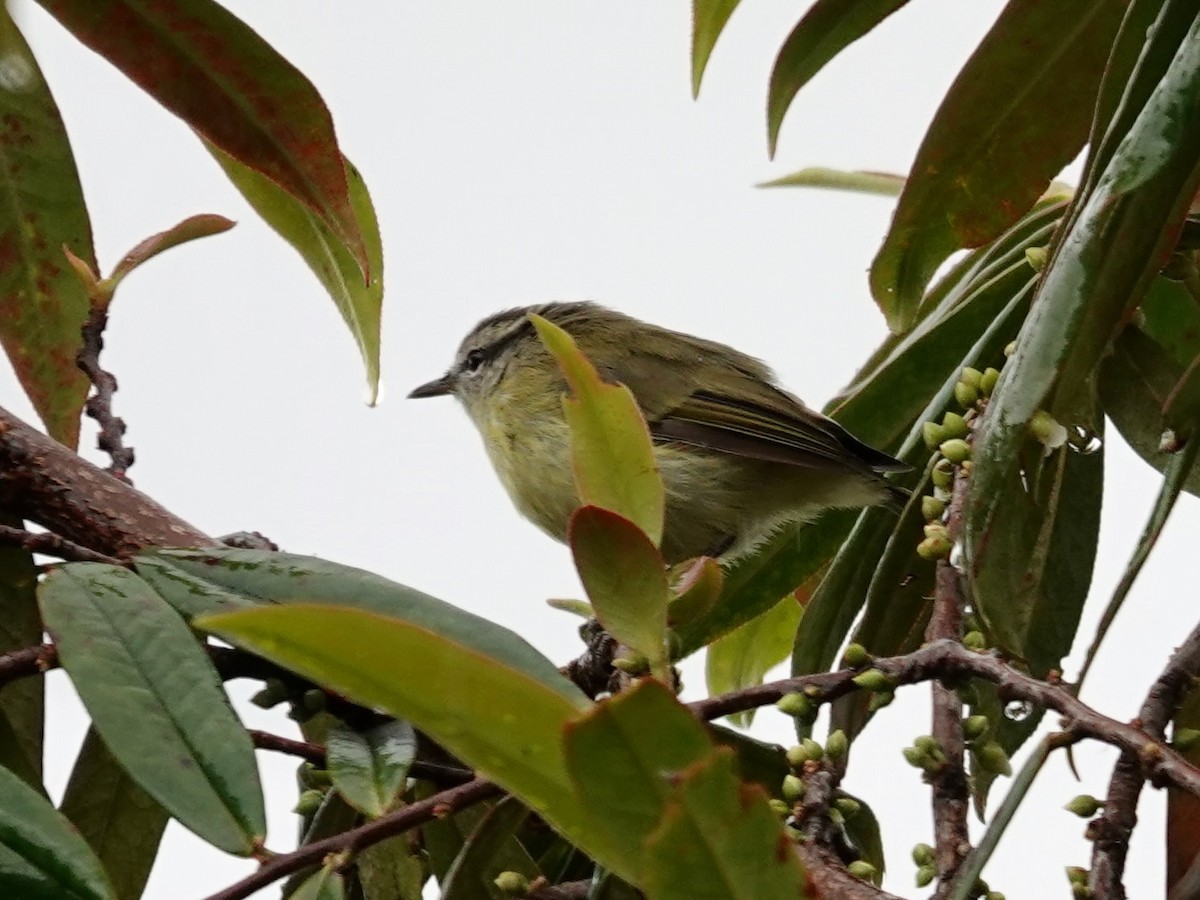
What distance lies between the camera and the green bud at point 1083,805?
3.75 ft

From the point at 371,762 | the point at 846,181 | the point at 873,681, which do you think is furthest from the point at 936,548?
the point at 846,181

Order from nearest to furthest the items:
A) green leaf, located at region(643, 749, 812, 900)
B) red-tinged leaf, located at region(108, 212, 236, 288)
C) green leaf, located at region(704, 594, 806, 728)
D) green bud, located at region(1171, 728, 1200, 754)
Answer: green leaf, located at region(643, 749, 812, 900) → green bud, located at region(1171, 728, 1200, 754) → red-tinged leaf, located at region(108, 212, 236, 288) → green leaf, located at region(704, 594, 806, 728)

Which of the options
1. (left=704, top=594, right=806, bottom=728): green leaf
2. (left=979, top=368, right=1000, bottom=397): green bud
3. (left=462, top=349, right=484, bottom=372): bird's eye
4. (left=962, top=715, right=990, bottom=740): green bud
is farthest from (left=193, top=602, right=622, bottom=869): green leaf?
(left=462, top=349, right=484, bottom=372): bird's eye

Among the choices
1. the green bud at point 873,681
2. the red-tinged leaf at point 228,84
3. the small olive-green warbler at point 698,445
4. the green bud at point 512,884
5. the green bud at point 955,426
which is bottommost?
the green bud at point 512,884

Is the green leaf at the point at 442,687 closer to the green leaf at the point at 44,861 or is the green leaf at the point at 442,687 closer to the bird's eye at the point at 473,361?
the green leaf at the point at 44,861

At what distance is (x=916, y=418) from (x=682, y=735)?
4.81ft

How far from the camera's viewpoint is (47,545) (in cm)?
153

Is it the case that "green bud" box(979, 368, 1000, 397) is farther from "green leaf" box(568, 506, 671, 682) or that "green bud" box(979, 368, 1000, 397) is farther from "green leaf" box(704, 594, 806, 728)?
"green leaf" box(704, 594, 806, 728)

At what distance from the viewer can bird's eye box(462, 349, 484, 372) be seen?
4.42m

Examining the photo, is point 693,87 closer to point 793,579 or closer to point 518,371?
point 793,579

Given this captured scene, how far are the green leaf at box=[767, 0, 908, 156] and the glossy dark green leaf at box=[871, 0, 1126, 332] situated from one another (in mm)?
121

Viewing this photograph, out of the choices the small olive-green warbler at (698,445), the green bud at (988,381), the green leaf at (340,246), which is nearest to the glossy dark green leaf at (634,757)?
the green bud at (988,381)

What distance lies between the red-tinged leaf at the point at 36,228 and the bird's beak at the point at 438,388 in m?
2.40

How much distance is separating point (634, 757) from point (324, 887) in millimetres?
370
